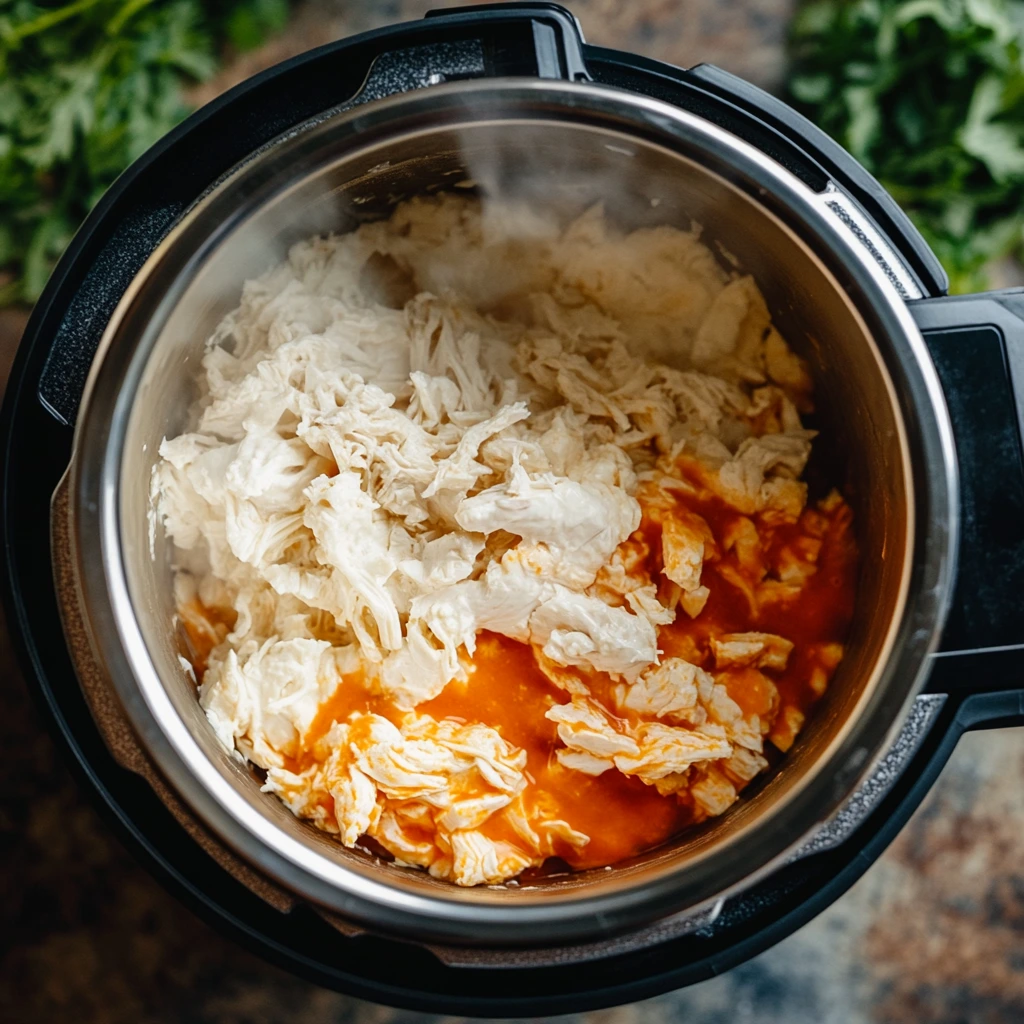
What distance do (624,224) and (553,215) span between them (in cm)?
8

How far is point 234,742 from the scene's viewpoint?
94cm

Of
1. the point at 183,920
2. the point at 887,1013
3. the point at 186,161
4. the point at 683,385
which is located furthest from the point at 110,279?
the point at 887,1013

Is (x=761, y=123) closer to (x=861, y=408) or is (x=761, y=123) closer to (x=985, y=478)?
(x=861, y=408)

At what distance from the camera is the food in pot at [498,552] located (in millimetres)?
945

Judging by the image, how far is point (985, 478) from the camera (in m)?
0.85

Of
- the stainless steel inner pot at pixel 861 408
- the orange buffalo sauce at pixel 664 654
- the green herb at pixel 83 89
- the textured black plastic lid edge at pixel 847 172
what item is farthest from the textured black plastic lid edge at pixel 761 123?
the green herb at pixel 83 89

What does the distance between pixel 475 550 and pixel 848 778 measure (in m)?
0.42

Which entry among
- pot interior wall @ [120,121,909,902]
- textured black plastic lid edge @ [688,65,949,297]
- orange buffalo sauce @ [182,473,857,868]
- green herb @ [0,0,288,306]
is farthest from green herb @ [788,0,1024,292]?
green herb @ [0,0,288,306]

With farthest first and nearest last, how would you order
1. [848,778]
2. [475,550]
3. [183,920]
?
1. [183,920]
2. [475,550]
3. [848,778]

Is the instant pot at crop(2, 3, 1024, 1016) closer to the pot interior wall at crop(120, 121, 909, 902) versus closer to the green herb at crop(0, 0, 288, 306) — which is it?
the pot interior wall at crop(120, 121, 909, 902)

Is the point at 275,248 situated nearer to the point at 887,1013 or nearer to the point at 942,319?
the point at 942,319

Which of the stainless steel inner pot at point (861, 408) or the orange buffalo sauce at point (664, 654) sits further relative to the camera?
the orange buffalo sauce at point (664, 654)

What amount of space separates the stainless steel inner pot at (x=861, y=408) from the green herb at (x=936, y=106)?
62 centimetres

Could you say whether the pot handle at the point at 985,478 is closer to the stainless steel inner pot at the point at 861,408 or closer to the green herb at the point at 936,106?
the stainless steel inner pot at the point at 861,408
